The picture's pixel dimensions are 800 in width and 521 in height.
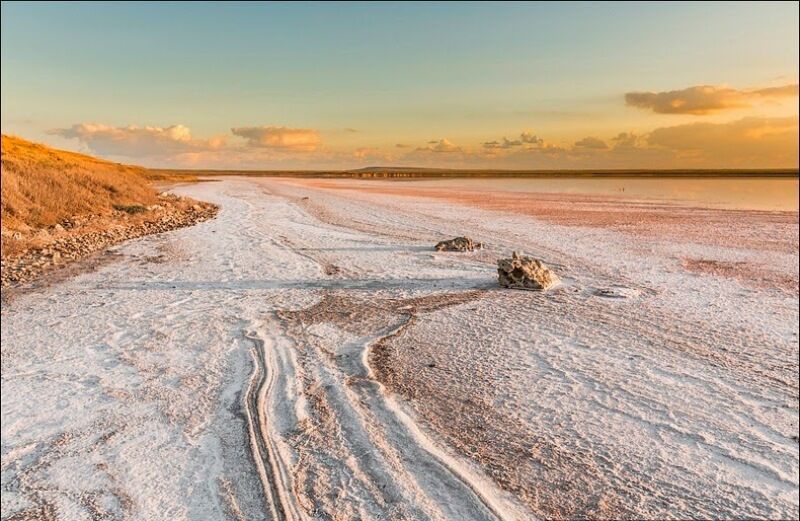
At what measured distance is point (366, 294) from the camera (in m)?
9.42

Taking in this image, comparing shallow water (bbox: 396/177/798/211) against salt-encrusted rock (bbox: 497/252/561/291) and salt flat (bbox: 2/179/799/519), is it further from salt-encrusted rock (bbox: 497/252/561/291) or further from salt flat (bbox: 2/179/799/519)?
salt flat (bbox: 2/179/799/519)

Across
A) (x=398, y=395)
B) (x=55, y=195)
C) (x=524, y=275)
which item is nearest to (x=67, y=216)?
(x=55, y=195)

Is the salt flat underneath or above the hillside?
underneath

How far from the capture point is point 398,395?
17.8 feet

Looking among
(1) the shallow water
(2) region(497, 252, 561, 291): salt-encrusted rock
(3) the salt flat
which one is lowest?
(3) the salt flat

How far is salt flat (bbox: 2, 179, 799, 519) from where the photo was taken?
388 cm

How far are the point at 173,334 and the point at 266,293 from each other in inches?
89.2

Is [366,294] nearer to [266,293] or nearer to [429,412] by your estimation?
[266,293]

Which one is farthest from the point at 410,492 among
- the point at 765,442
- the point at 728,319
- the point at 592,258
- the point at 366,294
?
the point at 592,258

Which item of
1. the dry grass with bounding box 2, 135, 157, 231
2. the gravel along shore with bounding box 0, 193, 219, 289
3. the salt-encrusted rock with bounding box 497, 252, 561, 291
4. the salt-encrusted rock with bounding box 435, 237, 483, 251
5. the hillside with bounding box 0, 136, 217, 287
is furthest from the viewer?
the dry grass with bounding box 2, 135, 157, 231

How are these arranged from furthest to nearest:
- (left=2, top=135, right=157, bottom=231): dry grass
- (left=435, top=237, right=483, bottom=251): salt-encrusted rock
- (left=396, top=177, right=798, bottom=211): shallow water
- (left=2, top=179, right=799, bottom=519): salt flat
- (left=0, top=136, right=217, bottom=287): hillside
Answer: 1. (left=396, top=177, right=798, bottom=211): shallow water
2. (left=2, top=135, right=157, bottom=231): dry grass
3. (left=435, top=237, right=483, bottom=251): salt-encrusted rock
4. (left=0, top=136, right=217, bottom=287): hillside
5. (left=2, top=179, right=799, bottom=519): salt flat

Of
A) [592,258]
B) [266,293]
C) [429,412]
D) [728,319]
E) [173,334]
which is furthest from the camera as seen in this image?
[592,258]

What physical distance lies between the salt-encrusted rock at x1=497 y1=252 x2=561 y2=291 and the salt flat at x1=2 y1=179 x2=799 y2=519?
368 millimetres

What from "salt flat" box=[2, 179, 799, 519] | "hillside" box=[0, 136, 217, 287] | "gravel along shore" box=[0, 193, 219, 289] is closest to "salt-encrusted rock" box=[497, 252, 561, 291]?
"salt flat" box=[2, 179, 799, 519]
